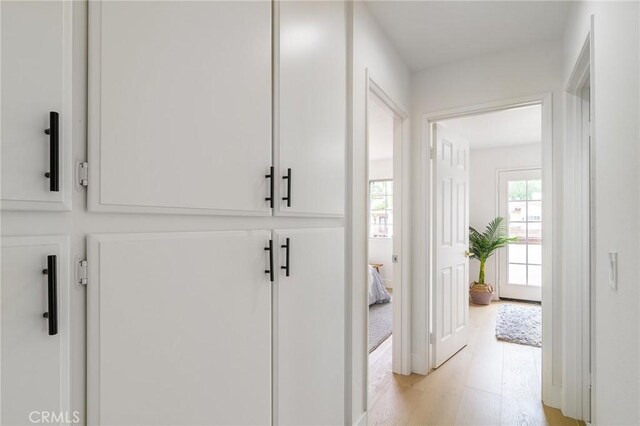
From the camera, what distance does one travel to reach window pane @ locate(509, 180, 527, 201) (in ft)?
17.6

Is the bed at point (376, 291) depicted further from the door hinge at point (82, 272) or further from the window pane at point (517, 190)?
the door hinge at point (82, 272)

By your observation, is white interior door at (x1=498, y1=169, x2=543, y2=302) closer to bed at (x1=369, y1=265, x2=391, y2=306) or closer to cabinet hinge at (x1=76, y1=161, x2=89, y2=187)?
bed at (x1=369, y1=265, x2=391, y2=306)

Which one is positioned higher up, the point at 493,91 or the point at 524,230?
the point at 493,91

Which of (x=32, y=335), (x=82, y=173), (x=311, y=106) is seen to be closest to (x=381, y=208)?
(x=311, y=106)

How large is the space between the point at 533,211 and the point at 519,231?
0.38m

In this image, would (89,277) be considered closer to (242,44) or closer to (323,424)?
(242,44)

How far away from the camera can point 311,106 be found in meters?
1.50

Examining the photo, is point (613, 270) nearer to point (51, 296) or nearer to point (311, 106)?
point (311, 106)

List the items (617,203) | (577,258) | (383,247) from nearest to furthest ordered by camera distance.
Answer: (617,203) → (577,258) → (383,247)

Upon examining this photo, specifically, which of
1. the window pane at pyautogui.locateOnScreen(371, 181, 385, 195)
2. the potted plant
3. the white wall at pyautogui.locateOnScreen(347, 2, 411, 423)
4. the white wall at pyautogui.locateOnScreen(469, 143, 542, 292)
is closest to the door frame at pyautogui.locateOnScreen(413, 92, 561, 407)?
the white wall at pyautogui.locateOnScreen(347, 2, 411, 423)

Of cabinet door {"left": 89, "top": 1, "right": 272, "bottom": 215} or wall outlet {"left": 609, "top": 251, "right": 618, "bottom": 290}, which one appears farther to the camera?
wall outlet {"left": 609, "top": 251, "right": 618, "bottom": 290}

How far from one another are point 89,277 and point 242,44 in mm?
874

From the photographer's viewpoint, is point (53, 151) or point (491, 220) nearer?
point (53, 151)

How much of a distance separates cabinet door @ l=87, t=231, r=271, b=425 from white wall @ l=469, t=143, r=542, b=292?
17.4 feet
